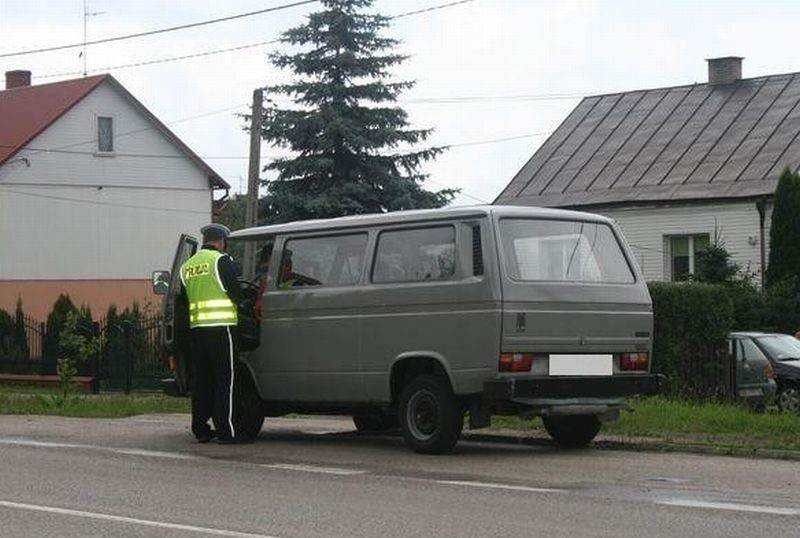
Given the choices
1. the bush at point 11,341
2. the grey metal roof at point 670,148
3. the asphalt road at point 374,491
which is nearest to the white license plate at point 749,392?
the asphalt road at point 374,491

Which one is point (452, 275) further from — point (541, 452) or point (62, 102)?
point (62, 102)

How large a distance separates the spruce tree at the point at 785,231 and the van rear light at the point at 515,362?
20.9 metres

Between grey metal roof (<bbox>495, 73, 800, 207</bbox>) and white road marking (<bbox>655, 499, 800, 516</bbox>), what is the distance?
82.3 feet

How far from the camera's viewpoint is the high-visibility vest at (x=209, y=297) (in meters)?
12.7

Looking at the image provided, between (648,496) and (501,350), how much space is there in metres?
2.23

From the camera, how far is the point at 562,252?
38.8 ft

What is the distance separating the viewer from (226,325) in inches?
500

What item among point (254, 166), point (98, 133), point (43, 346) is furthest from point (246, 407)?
point (98, 133)

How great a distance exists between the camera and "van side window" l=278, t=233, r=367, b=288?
1240 centimetres

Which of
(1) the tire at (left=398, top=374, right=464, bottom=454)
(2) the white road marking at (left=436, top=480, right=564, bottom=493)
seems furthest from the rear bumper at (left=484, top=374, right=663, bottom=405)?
(2) the white road marking at (left=436, top=480, right=564, bottom=493)

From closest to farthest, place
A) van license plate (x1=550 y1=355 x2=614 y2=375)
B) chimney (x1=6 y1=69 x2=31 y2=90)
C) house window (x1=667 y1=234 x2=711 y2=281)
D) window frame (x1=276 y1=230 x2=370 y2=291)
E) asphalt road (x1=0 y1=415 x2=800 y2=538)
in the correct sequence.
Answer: asphalt road (x1=0 y1=415 x2=800 y2=538) < van license plate (x1=550 y1=355 x2=614 y2=375) < window frame (x1=276 y1=230 x2=370 y2=291) < house window (x1=667 y1=234 x2=711 y2=281) < chimney (x1=6 y1=69 x2=31 y2=90)

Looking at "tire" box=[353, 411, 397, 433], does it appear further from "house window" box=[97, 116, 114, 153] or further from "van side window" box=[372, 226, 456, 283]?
"house window" box=[97, 116, 114, 153]

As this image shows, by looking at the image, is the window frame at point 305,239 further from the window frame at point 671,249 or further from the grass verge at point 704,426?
the window frame at point 671,249

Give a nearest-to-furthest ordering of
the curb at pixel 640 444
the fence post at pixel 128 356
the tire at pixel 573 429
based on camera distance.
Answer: the curb at pixel 640 444 < the tire at pixel 573 429 < the fence post at pixel 128 356
